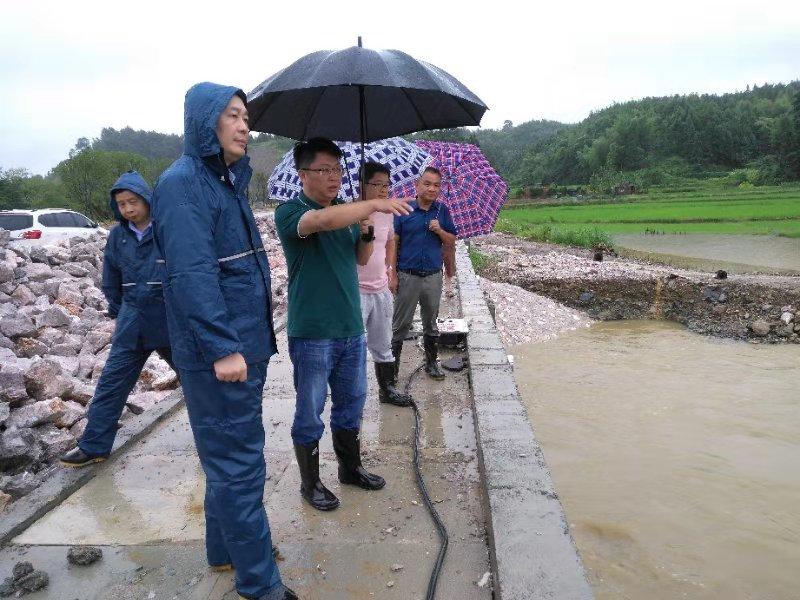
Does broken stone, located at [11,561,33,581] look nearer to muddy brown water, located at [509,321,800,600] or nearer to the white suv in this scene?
muddy brown water, located at [509,321,800,600]

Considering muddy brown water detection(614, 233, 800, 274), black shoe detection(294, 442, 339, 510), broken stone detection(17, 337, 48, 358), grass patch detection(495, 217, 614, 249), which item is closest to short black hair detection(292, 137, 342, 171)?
black shoe detection(294, 442, 339, 510)

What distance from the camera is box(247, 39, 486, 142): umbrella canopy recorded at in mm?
2508

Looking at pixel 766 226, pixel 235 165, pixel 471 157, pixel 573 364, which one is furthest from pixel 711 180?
pixel 235 165

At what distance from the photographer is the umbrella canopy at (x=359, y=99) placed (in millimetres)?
2508

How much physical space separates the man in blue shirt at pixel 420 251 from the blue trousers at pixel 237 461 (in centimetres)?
278

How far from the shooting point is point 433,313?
510 centimetres

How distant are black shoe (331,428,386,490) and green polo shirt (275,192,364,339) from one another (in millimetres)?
667

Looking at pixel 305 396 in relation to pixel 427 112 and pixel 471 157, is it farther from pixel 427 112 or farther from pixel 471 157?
pixel 471 157

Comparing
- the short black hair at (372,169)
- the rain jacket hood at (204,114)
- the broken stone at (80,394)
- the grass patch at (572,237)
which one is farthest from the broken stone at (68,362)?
the grass patch at (572,237)

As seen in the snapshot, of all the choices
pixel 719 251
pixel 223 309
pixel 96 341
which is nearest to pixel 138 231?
pixel 223 309

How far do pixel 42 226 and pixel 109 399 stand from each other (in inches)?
447

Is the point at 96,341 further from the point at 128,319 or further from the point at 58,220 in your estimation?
the point at 58,220

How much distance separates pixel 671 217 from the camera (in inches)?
A: 1143

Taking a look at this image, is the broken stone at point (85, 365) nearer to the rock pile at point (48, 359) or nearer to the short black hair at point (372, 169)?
the rock pile at point (48, 359)
